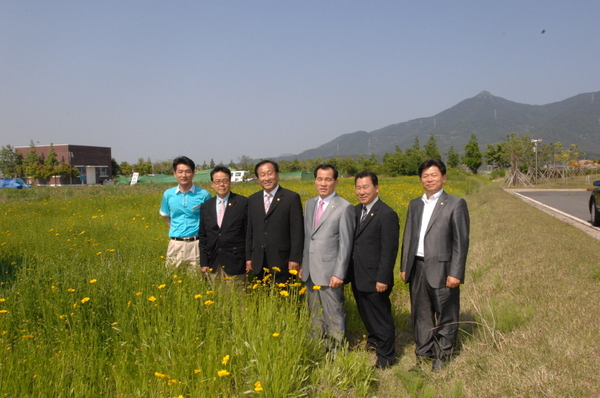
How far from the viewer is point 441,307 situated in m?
3.61

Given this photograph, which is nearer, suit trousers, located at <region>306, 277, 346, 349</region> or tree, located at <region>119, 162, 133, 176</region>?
suit trousers, located at <region>306, 277, 346, 349</region>

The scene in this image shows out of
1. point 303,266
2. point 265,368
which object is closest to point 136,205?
point 303,266

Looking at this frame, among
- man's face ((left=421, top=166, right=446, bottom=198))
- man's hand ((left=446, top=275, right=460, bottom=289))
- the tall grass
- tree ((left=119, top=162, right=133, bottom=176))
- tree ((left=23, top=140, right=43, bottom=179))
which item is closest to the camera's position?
the tall grass

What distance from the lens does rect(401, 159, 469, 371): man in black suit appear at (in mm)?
3514

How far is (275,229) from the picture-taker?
4031 mm

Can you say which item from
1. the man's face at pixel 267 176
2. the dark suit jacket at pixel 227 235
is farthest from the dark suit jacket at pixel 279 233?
the dark suit jacket at pixel 227 235

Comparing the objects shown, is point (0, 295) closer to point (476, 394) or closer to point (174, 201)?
point (174, 201)

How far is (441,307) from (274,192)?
1832 millimetres

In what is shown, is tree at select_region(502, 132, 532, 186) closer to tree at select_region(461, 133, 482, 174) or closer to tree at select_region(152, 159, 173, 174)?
tree at select_region(461, 133, 482, 174)

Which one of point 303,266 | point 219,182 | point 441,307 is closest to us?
point 441,307

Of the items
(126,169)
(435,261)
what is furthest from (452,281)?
(126,169)

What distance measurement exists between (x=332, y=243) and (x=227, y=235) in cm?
Answer: 115

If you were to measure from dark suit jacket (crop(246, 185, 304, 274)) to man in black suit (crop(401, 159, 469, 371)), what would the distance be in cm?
101

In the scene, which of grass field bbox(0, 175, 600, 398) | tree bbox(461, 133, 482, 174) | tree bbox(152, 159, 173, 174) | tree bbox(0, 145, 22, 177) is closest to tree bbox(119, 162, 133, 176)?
tree bbox(152, 159, 173, 174)
